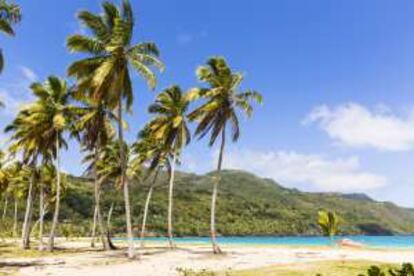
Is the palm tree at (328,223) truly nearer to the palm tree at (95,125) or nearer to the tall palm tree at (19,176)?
the palm tree at (95,125)

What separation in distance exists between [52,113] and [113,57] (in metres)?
13.8

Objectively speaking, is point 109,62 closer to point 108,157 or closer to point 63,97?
Answer: point 63,97

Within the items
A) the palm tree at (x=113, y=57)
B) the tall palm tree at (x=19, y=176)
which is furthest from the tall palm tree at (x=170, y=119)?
the tall palm tree at (x=19, y=176)

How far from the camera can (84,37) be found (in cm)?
3312

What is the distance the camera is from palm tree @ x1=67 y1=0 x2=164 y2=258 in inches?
1284

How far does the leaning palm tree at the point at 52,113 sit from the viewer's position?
4328 centimetres

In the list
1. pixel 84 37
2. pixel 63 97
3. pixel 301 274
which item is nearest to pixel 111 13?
pixel 84 37

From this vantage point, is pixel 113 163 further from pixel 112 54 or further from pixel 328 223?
pixel 328 223

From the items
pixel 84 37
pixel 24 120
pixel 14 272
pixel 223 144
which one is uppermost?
pixel 84 37

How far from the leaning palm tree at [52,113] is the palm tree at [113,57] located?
10.4m

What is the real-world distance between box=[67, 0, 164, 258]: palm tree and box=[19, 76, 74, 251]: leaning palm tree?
10445 millimetres

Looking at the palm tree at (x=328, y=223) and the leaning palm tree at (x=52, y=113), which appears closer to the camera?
the palm tree at (x=328, y=223)

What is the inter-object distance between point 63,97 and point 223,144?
1667 centimetres

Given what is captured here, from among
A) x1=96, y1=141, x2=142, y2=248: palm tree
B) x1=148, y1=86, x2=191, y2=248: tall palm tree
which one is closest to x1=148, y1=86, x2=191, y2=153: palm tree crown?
x1=148, y1=86, x2=191, y2=248: tall palm tree
